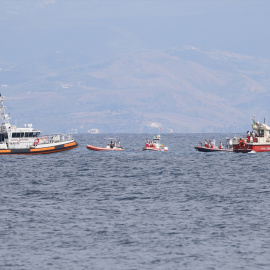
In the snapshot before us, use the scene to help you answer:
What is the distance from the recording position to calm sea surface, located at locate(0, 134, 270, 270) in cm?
4709

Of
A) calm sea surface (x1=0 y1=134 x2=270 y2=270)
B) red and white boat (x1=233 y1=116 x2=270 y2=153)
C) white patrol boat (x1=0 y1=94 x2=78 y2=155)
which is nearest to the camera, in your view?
calm sea surface (x1=0 y1=134 x2=270 y2=270)

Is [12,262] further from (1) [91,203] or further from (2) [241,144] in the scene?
(2) [241,144]

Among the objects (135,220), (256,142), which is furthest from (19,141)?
(135,220)

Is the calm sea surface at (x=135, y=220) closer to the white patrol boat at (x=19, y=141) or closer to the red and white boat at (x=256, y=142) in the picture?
the white patrol boat at (x=19, y=141)

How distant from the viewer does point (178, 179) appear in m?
95.1

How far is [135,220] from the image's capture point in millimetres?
59062

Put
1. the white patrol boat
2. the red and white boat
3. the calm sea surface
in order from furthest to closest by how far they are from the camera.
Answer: the red and white boat < the white patrol boat < the calm sea surface

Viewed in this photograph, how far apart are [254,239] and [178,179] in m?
43.3

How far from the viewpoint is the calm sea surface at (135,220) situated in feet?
155

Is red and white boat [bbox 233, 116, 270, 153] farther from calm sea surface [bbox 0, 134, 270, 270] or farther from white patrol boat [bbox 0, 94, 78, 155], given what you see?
white patrol boat [bbox 0, 94, 78, 155]

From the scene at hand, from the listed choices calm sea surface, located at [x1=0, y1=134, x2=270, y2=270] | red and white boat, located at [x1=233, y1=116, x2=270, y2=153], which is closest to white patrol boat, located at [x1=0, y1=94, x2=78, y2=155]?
calm sea surface, located at [x1=0, y1=134, x2=270, y2=270]

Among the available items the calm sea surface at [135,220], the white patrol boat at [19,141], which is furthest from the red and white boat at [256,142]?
the white patrol boat at [19,141]

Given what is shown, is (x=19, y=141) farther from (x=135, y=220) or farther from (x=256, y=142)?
(x=135, y=220)

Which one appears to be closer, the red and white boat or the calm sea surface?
the calm sea surface
